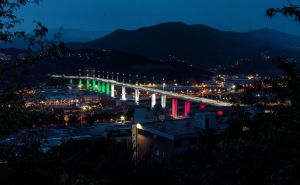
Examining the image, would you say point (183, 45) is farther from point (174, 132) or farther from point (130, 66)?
point (174, 132)

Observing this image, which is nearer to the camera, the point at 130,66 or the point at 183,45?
the point at 130,66

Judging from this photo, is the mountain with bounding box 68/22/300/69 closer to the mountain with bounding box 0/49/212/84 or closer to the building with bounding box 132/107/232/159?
the mountain with bounding box 0/49/212/84

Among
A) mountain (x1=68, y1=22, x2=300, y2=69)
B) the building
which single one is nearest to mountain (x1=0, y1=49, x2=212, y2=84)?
mountain (x1=68, y1=22, x2=300, y2=69)

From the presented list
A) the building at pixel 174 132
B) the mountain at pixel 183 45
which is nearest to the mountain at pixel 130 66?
the mountain at pixel 183 45

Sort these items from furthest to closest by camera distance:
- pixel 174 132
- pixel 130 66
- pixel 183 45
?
pixel 183 45
pixel 130 66
pixel 174 132

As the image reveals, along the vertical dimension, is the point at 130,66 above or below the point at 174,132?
above

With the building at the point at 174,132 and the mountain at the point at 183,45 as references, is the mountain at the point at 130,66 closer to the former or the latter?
the mountain at the point at 183,45

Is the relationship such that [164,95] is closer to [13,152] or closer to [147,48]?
[13,152]

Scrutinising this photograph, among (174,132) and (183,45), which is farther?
(183,45)

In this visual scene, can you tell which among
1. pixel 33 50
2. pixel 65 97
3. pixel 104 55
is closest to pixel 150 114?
pixel 33 50

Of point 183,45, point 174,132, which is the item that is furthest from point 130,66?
point 174,132

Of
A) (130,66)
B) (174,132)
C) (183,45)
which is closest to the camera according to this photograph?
(174,132)
